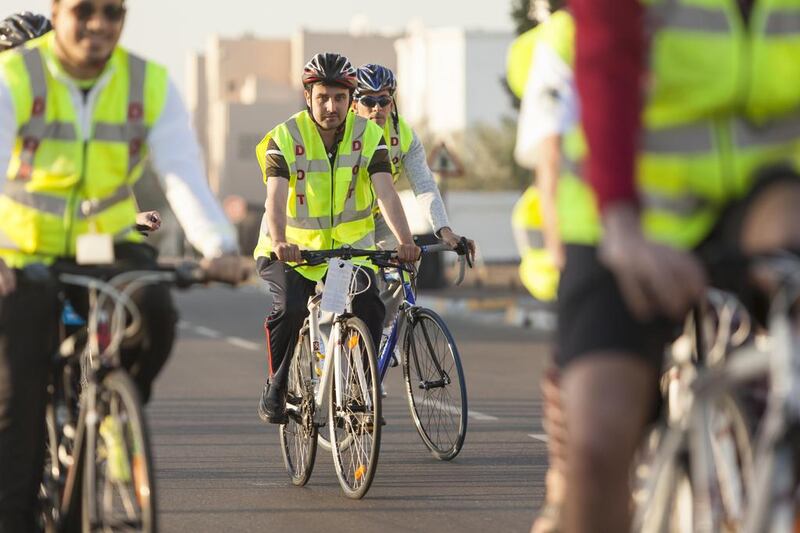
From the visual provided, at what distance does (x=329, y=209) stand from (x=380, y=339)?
714 millimetres

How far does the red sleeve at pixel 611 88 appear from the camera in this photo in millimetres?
3352

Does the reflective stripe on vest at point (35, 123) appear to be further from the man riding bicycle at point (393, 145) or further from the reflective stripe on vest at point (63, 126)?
the man riding bicycle at point (393, 145)

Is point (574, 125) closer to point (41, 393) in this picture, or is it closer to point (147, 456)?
point (147, 456)

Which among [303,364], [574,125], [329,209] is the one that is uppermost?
[574,125]

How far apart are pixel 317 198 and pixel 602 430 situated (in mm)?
6526

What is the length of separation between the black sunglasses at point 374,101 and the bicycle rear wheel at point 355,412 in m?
2.53

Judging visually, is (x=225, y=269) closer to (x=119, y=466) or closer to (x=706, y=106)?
(x=119, y=466)

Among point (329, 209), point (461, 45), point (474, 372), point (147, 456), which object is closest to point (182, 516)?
point (329, 209)

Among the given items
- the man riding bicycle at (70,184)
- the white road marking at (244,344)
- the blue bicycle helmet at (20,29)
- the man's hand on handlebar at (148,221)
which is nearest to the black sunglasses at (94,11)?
the man riding bicycle at (70,184)

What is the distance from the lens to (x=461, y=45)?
4141 inches

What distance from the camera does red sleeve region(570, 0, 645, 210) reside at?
3352 mm

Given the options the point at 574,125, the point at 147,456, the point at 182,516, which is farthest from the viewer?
the point at 182,516

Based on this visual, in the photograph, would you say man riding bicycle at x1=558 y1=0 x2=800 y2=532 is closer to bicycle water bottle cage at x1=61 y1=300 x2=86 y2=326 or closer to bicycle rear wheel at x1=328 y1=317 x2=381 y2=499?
bicycle water bottle cage at x1=61 y1=300 x2=86 y2=326

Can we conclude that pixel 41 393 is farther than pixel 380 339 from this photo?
No
